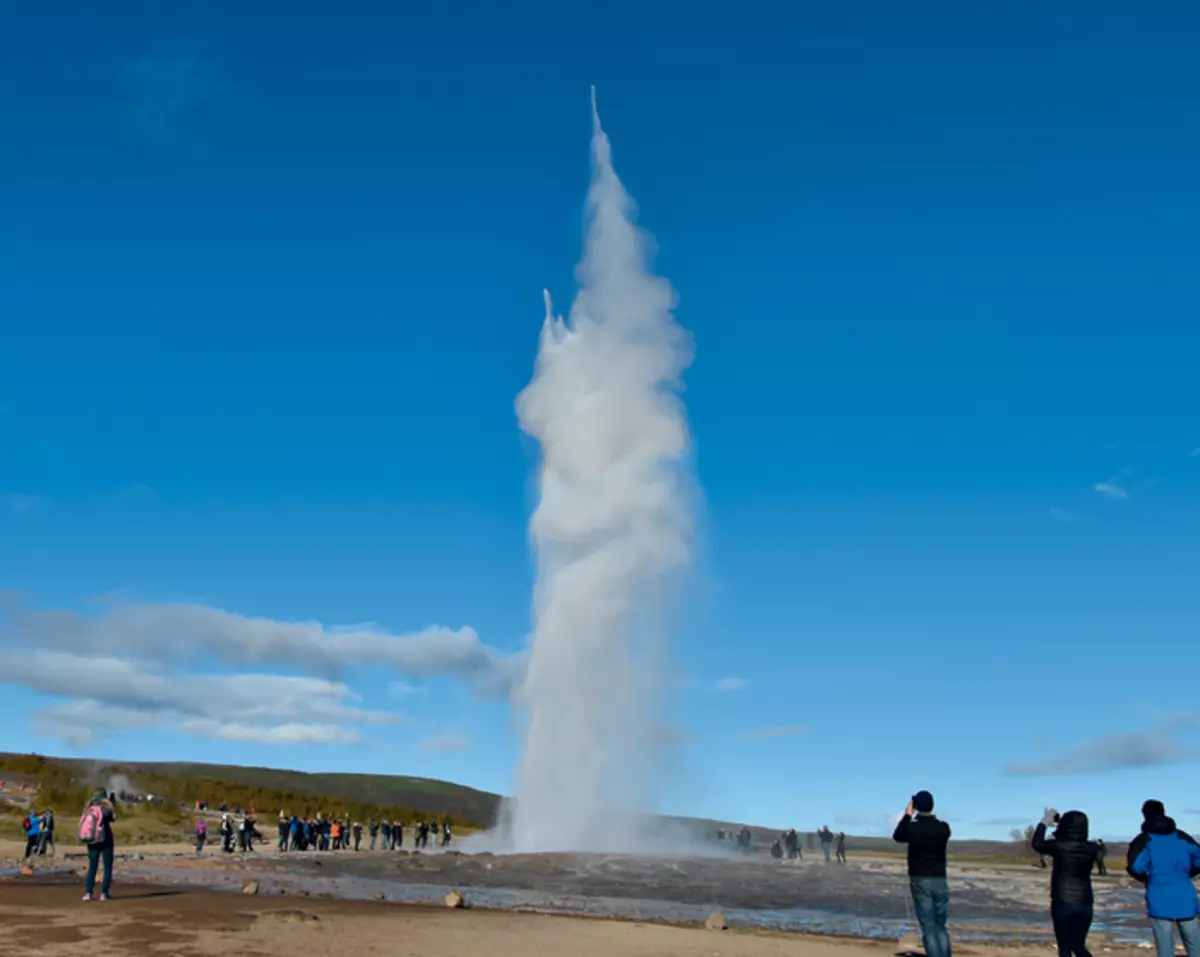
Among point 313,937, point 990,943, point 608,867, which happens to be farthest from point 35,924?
point 608,867

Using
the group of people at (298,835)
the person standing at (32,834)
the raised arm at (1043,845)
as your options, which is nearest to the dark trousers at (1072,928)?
the raised arm at (1043,845)

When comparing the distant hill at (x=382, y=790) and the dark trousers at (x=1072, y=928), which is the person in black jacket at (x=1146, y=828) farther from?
the distant hill at (x=382, y=790)

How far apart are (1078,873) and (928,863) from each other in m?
1.75

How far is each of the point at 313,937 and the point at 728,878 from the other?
2511 centimetres

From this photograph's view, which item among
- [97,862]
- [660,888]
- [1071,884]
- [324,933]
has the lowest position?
[660,888]

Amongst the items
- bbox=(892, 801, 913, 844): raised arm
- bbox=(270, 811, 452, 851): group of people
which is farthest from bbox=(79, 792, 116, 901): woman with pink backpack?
bbox=(270, 811, 452, 851): group of people

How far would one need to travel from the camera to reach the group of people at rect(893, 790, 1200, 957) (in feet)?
39.4

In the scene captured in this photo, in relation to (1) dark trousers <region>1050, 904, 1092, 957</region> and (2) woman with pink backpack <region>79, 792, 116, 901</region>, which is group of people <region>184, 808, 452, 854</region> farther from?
(1) dark trousers <region>1050, 904, 1092, 957</region>

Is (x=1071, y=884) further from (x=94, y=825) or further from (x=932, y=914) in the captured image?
(x=94, y=825)

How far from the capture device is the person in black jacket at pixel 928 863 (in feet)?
42.4

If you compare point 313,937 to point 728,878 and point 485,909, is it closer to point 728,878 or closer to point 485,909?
point 485,909

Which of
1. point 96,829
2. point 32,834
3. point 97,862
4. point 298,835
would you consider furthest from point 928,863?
point 298,835

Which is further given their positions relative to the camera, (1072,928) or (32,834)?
(32,834)

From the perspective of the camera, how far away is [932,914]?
512 inches
